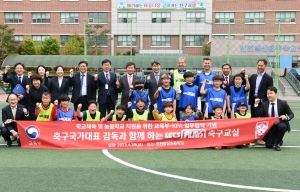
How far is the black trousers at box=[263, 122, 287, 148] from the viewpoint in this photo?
6.98 meters

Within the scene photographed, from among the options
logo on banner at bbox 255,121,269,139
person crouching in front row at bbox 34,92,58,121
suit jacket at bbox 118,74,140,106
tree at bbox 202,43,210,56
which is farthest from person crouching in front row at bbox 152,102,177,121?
tree at bbox 202,43,210,56

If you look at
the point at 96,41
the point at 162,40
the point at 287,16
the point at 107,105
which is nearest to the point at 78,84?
the point at 107,105

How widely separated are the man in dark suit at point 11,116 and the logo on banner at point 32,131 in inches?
10.4

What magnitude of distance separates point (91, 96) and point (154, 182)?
391cm

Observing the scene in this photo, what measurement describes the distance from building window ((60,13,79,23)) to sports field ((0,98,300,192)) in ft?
127

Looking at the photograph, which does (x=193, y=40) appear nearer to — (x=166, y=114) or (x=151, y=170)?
(x=166, y=114)

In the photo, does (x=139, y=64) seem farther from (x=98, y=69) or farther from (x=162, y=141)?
(x=162, y=141)

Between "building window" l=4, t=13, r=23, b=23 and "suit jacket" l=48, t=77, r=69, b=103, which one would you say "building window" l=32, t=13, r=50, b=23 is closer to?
"building window" l=4, t=13, r=23, b=23

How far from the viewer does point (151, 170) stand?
17.8ft

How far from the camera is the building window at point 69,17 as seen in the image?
43938 millimetres

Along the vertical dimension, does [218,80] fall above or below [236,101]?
above

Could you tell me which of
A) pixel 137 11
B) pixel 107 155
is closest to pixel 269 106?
pixel 107 155

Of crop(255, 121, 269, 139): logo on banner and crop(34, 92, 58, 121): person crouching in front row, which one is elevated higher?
crop(34, 92, 58, 121): person crouching in front row

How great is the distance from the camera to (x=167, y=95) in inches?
301
